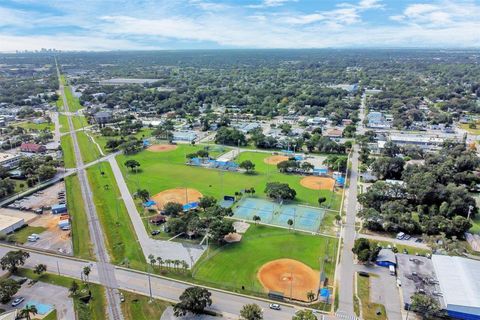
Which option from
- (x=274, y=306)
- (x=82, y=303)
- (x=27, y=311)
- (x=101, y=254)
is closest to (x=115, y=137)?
(x=101, y=254)

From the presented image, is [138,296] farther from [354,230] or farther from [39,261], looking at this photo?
[354,230]

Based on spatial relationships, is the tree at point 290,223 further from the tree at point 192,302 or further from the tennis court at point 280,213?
the tree at point 192,302

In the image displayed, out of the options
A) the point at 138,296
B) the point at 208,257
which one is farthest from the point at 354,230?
the point at 138,296

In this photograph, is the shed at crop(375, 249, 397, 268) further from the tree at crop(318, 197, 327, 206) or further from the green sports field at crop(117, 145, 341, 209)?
the tree at crop(318, 197, 327, 206)

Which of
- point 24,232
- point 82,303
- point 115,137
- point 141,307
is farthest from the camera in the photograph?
point 115,137

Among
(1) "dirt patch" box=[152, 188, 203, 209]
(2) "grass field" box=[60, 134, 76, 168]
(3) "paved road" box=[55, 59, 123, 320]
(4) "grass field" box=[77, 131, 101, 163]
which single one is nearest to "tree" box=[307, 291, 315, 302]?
(3) "paved road" box=[55, 59, 123, 320]

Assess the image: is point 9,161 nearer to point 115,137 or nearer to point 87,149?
point 87,149

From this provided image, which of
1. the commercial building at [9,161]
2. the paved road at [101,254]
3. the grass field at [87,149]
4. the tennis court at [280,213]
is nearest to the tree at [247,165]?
the tennis court at [280,213]
